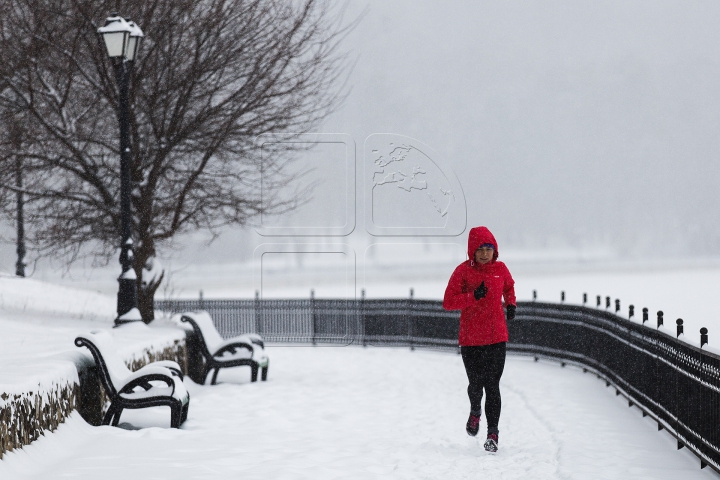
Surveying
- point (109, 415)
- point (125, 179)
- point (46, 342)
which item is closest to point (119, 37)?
point (125, 179)

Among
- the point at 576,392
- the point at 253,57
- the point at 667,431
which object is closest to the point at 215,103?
the point at 253,57

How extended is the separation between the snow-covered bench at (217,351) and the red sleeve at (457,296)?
549 cm

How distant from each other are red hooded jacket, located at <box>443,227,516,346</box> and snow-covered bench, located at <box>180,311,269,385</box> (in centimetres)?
551

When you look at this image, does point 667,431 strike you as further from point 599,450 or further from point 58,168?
point 58,168

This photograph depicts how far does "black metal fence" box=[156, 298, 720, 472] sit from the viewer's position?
269 inches

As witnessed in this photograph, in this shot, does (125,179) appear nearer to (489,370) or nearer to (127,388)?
(127,388)

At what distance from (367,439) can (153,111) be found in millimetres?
8562

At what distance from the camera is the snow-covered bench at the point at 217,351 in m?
12.1

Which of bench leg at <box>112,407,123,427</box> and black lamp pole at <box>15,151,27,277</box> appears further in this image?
black lamp pole at <box>15,151,27,277</box>

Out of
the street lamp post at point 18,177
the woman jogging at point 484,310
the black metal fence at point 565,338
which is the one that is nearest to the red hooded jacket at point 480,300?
the woman jogging at point 484,310

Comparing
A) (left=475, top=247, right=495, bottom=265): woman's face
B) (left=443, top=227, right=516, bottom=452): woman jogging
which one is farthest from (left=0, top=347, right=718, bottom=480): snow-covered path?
(left=475, top=247, right=495, bottom=265): woman's face

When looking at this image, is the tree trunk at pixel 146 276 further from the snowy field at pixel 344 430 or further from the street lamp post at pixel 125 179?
the street lamp post at pixel 125 179

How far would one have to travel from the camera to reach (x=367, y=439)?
793 centimetres

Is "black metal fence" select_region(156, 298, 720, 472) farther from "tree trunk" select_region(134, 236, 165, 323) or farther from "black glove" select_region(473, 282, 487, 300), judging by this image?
"tree trunk" select_region(134, 236, 165, 323)
